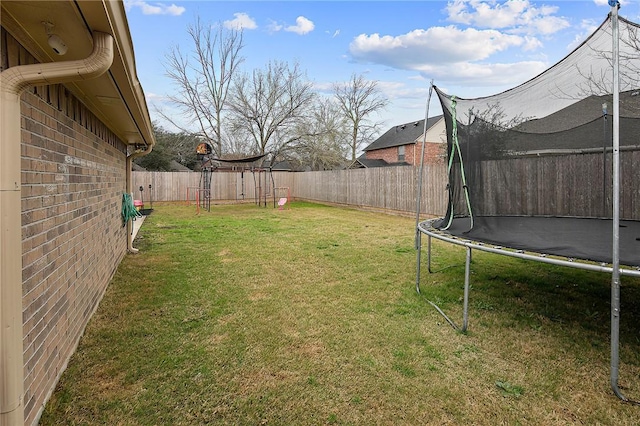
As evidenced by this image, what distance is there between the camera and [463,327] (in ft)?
8.05

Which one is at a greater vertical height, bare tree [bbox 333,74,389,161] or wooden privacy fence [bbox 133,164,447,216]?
bare tree [bbox 333,74,389,161]

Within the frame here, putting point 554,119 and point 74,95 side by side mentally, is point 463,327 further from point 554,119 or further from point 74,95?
point 74,95

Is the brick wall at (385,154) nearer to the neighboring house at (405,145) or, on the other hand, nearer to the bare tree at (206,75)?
the neighboring house at (405,145)

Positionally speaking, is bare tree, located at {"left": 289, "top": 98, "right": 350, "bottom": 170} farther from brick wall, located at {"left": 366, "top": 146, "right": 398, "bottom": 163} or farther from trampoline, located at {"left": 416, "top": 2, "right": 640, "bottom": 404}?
trampoline, located at {"left": 416, "top": 2, "right": 640, "bottom": 404}

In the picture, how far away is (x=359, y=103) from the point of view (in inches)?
955

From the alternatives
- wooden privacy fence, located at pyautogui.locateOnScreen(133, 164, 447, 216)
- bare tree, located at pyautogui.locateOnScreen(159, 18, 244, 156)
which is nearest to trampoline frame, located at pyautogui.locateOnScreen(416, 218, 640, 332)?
wooden privacy fence, located at pyautogui.locateOnScreen(133, 164, 447, 216)

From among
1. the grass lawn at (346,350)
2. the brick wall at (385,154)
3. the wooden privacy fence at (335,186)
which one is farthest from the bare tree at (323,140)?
the grass lawn at (346,350)

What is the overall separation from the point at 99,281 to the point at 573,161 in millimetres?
5498

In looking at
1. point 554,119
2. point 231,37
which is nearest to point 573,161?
point 554,119

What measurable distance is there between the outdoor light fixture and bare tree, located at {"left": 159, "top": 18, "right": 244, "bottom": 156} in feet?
63.1

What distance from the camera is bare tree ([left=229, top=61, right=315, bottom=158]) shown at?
19375 mm

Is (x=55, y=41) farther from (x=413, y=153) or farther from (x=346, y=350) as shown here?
(x=413, y=153)

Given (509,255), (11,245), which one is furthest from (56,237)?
(509,255)

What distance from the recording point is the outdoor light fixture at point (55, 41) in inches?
51.4
